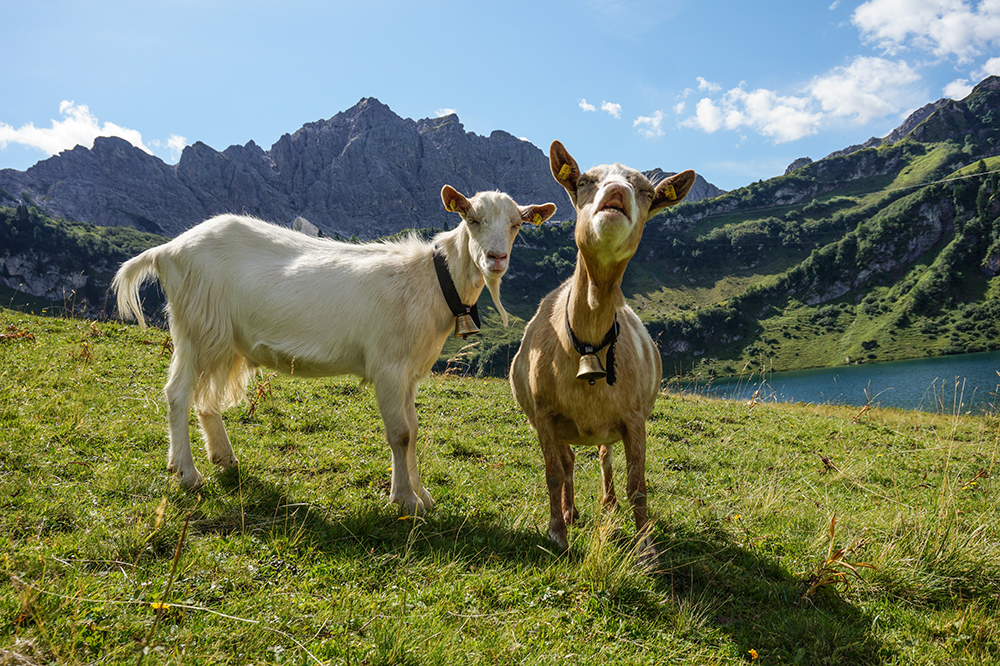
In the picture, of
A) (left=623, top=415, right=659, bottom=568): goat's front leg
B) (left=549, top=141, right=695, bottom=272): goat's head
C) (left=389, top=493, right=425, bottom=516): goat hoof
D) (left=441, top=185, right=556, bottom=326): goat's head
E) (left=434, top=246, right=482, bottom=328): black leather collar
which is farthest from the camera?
(left=434, top=246, right=482, bottom=328): black leather collar

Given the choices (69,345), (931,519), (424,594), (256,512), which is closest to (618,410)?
(424,594)

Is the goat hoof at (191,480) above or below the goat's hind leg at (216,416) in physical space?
below

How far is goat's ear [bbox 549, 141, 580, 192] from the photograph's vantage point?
3676 millimetres

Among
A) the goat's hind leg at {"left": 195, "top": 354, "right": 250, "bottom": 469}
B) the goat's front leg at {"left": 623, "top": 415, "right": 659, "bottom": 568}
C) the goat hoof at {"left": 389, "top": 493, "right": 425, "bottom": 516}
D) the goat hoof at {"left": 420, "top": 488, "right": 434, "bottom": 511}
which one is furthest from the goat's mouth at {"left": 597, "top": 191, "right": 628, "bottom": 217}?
the goat's hind leg at {"left": 195, "top": 354, "right": 250, "bottom": 469}

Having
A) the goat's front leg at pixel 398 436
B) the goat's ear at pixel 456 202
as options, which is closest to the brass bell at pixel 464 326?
the goat's front leg at pixel 398 436

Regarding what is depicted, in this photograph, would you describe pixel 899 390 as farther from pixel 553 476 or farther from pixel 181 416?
pixel 181 416

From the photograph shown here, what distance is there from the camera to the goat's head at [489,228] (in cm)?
476

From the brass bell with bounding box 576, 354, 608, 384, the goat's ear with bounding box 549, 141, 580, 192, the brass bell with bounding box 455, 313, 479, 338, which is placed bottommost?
the brass bell with bounding box 576, 354, 608, 384

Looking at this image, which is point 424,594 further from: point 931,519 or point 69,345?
point 69,345

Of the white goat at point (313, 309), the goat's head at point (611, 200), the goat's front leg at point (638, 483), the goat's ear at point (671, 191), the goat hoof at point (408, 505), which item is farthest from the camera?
the white goat at point (313, 309)

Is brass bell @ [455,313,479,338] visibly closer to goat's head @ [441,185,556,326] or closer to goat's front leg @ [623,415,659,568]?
goat's head @ [441,185,556,326]

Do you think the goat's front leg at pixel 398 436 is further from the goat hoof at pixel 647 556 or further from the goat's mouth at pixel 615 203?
the goat's mouth at pixel 615 203

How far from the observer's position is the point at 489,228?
192 inches

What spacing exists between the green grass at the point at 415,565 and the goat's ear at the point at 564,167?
2.85m
